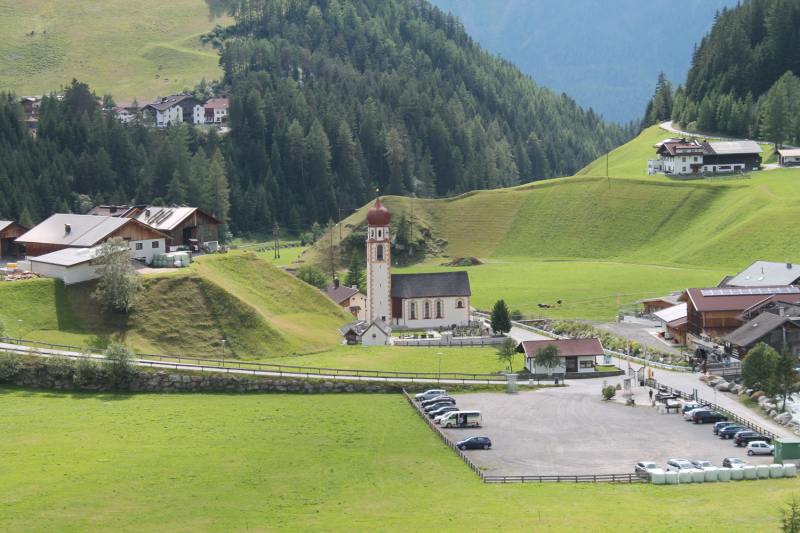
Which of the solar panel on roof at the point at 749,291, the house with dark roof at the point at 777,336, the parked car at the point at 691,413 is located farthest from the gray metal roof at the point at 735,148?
the parked car at the point at 691,413

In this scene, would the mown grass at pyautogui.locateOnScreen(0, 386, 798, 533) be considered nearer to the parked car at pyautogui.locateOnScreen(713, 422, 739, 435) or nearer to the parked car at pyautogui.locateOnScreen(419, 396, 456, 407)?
the parked car at pyautogui.locateOnScreen(419, 396, 456, 407)

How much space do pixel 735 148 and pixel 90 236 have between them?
11160 centimetres

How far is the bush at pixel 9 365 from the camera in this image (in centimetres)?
6016

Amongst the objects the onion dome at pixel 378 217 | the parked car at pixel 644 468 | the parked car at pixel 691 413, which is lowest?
the parked car at pixel 644 468

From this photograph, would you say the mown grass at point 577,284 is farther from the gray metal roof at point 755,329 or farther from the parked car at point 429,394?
the parked car at point 429,394

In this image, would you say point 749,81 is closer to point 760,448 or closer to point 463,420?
point 760,448

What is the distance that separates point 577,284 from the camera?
108 metres

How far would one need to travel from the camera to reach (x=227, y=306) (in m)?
73.2

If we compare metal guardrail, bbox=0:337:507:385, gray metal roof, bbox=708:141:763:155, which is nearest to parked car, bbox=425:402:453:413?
metal guardrail, bbox=0:337:507:385

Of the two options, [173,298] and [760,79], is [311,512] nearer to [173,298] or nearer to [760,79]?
[173,298]

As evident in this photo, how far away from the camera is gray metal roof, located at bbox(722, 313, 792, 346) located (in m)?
69.2

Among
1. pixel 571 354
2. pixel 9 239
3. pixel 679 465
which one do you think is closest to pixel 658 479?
pixel 679 465

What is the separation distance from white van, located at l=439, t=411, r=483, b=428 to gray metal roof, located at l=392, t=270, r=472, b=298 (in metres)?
35.5

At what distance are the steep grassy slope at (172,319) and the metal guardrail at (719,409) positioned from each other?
Result: 27.4 metres
